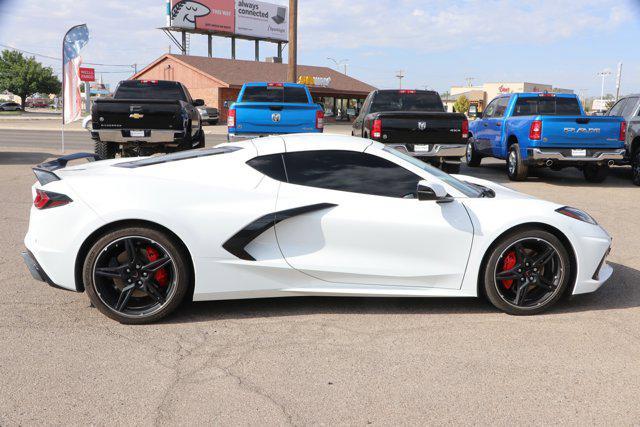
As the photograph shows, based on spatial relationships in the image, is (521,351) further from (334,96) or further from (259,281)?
(334,96)

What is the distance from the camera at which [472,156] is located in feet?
53.3

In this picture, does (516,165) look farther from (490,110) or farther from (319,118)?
(319,118)

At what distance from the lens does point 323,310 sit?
4.76 m

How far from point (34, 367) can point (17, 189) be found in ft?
26.0

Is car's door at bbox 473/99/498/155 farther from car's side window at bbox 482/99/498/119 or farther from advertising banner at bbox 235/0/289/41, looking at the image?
advertising banner at bbox 235/0/289/41

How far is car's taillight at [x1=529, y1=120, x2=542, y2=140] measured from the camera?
38.5ft

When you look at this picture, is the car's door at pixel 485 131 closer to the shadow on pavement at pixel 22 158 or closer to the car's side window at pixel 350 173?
the car's side window at pixel 350 173

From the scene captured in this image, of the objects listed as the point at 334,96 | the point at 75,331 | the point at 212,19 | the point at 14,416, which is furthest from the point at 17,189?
the point at 212,19

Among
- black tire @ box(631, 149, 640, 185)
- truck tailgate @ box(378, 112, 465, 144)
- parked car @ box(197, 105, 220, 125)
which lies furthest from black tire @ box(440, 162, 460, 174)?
parked car @ box(197, 105, 220, 125)

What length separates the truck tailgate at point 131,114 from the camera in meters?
12.1

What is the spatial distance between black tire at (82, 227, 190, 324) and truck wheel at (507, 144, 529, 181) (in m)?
9.59

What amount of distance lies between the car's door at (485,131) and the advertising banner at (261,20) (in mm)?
51697

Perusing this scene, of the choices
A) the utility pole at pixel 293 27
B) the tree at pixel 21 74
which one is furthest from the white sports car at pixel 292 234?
the tree at pixel 21 74

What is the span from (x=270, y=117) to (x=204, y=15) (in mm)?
51592
